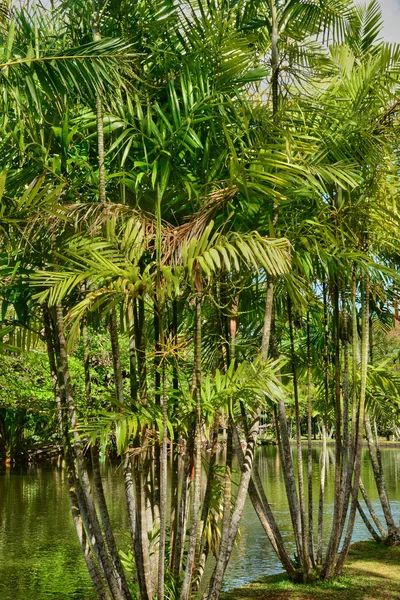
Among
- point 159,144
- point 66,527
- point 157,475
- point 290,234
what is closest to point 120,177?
point 159,144

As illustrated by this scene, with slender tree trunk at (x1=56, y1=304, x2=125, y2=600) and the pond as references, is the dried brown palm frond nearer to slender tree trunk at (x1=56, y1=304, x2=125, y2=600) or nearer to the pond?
slender tree trunk at (x1=56, y1=304, x2=125, y2=600)

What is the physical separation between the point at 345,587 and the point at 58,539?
629cm

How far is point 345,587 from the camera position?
6770mm

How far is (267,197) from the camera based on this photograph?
5.62 m

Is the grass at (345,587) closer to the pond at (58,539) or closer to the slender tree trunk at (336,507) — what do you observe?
the slender tree trunk at (336,507)

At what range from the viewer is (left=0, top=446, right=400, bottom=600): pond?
8391 mm

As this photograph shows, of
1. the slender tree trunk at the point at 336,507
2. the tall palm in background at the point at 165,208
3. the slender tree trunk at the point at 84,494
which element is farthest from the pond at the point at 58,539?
the slender tree trunk at the point at 336,507

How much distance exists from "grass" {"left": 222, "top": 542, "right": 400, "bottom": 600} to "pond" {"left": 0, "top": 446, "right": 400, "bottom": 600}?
1101 mm

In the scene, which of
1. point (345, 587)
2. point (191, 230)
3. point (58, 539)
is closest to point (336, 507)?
point (345, 587)

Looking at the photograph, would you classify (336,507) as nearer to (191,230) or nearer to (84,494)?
(84,494)

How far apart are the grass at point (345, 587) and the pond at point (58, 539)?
110 centimetres

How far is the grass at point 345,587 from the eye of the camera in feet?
21.1

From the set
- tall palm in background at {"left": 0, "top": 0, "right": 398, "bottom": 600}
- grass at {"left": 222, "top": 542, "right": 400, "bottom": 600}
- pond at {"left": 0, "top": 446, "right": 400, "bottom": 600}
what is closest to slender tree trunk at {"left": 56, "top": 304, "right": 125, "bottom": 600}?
tall palm in background at {"left": 0, "top": 0, "right": 398, "bottom": 600}

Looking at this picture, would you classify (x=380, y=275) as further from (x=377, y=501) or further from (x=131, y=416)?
(x=377, y=501)
